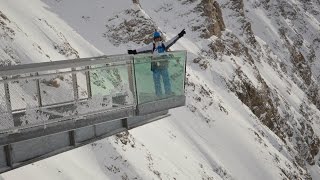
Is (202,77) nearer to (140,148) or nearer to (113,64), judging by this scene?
(140,148)

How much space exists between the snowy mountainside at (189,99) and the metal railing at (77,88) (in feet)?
21.1

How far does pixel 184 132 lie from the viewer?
2930cm

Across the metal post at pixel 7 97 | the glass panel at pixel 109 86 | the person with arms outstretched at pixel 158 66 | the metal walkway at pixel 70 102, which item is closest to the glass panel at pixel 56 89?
the metal walkway at pixel 70 102

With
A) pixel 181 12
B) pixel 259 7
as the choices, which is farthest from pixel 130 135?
pixel 259 7

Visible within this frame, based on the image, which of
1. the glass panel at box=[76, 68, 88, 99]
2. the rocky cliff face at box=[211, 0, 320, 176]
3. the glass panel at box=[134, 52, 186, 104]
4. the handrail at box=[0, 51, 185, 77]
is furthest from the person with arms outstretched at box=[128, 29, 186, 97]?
the rocky cliff face at box=[211, 0, 320, 176]

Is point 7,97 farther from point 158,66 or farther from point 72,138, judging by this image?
point 158,66

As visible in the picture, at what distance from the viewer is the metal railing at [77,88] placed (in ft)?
28.6

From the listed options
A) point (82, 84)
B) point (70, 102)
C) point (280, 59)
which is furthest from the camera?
point (280, 59)

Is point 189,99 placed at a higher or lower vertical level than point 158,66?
lower

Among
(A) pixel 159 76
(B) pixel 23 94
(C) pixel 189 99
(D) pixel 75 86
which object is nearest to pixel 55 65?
(D) pixel 75 86

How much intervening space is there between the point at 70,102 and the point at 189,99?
74.4ft

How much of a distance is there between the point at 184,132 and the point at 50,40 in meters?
10.3

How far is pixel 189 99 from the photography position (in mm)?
31938

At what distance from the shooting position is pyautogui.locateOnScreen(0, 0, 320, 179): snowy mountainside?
67.6 feet
